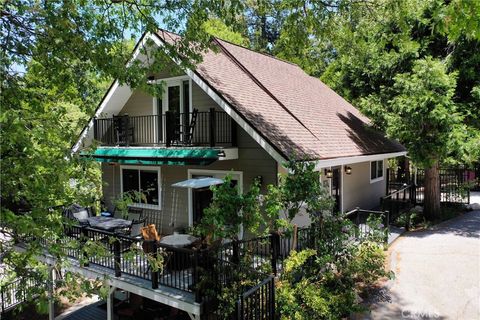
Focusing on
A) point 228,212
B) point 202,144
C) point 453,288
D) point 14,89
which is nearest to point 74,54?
point 14,89

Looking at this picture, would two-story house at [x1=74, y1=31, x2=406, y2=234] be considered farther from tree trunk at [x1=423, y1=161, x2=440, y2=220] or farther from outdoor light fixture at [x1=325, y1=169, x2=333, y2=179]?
tree trunk at [x1=423, y1=161, x2=440, y2=220]

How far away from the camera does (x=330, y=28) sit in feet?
37.7

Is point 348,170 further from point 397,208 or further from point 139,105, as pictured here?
point 139,105

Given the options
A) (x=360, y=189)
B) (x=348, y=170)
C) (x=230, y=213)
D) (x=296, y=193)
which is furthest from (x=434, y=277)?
(x=360, y=189)

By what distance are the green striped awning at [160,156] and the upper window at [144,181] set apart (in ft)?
4.14

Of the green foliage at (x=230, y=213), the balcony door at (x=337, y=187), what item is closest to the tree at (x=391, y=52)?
the balcony door at (x=337, y=187)

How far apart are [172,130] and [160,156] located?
107 cm

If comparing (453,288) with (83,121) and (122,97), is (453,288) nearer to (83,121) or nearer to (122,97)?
(83,121)

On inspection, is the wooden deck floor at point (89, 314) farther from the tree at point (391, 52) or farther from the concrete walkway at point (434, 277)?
the tree at point (391, 52)

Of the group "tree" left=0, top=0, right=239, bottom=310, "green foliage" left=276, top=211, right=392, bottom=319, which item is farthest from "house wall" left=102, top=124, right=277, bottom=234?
"tree" left=0, top=0, right=239, bottom=310

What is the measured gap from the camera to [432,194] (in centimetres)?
1501

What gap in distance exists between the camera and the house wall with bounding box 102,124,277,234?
34.3 ft

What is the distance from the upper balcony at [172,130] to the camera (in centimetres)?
1122

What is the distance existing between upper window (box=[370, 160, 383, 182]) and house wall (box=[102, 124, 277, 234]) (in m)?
9.29
